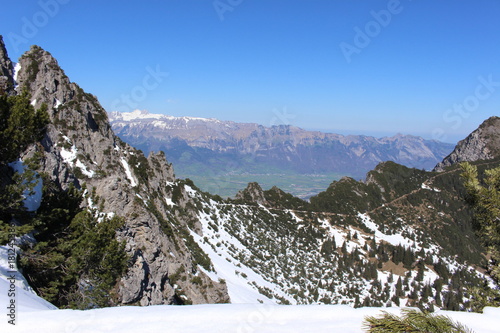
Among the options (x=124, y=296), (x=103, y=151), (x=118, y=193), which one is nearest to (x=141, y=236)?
(x=118, y=193)

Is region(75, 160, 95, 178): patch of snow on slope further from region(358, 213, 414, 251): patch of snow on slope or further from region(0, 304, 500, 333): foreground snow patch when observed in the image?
region(358, 213, 414, 251): patch of snow on slope

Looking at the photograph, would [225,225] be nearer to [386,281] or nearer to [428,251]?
[386,281]

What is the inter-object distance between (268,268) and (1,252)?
178 ft

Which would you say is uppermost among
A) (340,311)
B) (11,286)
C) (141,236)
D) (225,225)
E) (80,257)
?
(340,311)

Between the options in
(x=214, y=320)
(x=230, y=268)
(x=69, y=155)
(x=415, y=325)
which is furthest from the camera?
(x=230, y=268)

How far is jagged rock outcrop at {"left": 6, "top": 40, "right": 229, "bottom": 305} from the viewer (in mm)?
21188

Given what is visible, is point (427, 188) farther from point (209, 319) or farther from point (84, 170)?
point (209, 319)

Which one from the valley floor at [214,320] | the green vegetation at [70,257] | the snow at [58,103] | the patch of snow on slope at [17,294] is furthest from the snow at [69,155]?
the valley floor at [214,320]

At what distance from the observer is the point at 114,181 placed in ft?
82.5

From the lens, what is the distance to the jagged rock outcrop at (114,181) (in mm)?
21188

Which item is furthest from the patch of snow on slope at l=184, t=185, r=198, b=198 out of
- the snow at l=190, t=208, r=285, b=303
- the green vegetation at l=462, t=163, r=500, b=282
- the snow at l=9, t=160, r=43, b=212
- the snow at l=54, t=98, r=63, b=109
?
the green vegetation at l=462, t=163, r=500, b=282

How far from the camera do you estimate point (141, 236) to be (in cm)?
2392

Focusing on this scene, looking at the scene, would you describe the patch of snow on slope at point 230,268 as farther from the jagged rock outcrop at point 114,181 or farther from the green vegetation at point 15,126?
the green vegetation at point 15,126

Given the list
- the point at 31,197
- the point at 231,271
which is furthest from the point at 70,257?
the point at 231,271
